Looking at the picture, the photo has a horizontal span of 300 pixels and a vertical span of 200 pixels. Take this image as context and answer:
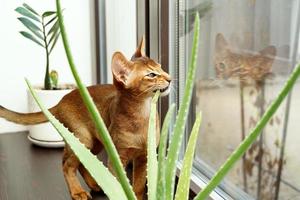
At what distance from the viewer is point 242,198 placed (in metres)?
0.86

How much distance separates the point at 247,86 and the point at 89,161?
0.45 metres

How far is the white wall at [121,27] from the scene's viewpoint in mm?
1290

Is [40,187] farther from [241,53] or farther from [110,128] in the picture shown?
[241,53]

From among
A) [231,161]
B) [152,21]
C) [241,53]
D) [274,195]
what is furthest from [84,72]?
[231,161]

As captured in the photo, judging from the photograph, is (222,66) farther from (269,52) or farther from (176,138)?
(176,138)

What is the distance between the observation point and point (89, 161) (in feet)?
1.49

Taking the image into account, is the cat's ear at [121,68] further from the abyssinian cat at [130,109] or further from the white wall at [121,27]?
the white wall at [121,27]

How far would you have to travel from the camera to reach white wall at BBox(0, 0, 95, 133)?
149cm

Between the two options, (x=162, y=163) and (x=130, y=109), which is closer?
(x=162, y=163)

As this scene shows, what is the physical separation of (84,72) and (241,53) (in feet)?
2.86

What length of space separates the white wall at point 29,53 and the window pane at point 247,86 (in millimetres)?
648

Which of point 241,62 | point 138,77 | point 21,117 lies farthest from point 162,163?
point 21,117

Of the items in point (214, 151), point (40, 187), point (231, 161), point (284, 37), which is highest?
point (284, 37)

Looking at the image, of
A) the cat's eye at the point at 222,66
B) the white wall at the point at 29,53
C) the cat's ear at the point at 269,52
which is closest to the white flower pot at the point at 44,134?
the white wall at the point at 29,53
